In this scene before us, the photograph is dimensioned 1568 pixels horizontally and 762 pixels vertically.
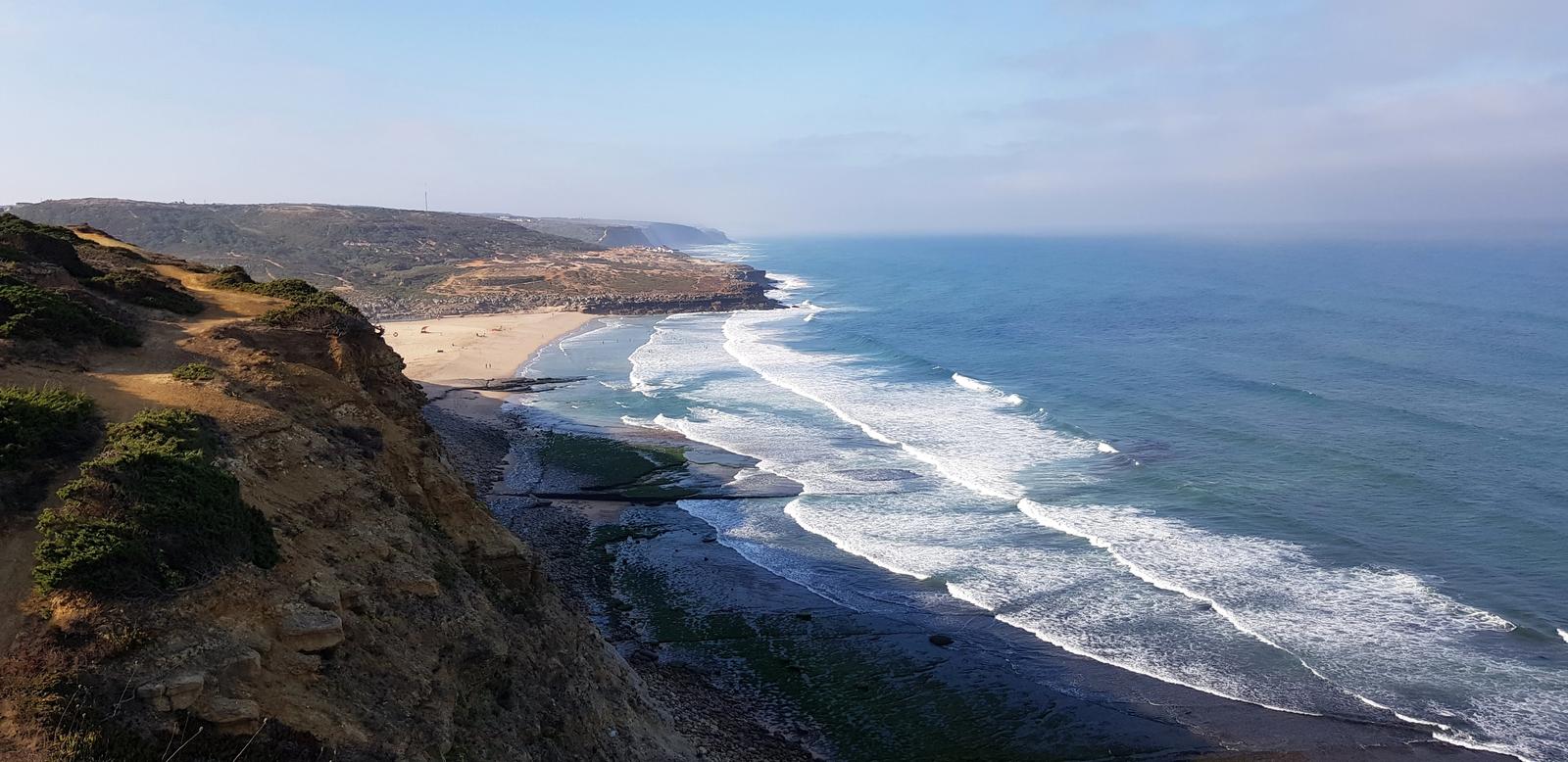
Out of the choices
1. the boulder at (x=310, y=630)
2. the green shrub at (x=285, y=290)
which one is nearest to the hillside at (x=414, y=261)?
the green shrub at (x=285, y=290)

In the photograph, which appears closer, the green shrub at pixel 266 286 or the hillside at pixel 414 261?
the green shrub at pixel 266 286

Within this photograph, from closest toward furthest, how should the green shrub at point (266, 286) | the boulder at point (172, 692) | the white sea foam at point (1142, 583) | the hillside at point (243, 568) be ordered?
the boulder at point (172, 692), the hillside at point (243, 568), the white sea foam at point (1142, 583), the green shrub at point (266, 286)

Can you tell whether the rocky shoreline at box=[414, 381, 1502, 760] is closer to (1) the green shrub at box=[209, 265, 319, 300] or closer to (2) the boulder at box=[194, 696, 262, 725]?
(2) the boulder at box=[194, 696, 262, 725]

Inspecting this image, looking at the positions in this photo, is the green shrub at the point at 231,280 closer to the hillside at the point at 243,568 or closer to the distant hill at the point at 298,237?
the hillside at the point at 243,568

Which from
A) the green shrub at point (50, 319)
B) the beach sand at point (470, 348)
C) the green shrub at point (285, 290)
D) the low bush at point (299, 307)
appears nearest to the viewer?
the green shrub at point (50, 319)

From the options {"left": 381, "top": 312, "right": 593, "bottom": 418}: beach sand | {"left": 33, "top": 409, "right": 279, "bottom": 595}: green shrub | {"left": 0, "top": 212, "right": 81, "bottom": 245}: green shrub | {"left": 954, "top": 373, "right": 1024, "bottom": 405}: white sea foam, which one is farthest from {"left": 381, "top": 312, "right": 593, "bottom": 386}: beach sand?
{"left": 33, "top": 409, "right": 279, "bottom": 595}: green shrub

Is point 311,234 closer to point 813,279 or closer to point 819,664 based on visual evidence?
point 813,279
